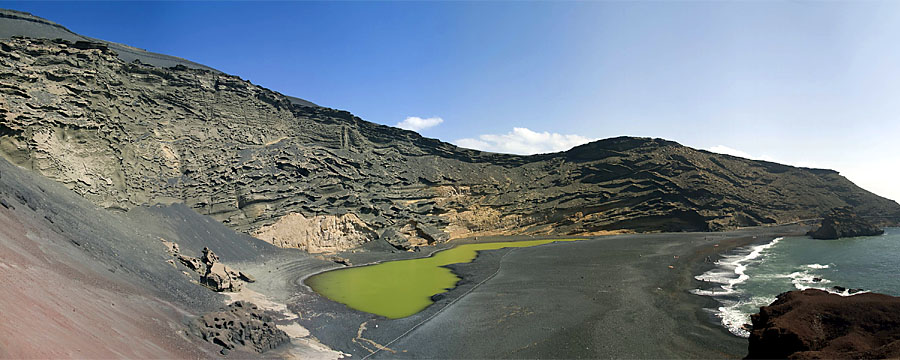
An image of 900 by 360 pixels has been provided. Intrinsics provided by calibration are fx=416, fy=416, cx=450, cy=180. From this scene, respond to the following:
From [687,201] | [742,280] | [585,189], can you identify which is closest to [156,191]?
[742,280]

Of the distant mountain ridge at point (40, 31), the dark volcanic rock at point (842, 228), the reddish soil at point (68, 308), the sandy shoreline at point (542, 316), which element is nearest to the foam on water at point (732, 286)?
the sandy shoreline at point (542, 316)

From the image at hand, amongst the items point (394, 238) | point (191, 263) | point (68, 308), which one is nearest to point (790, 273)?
point (394, 238)

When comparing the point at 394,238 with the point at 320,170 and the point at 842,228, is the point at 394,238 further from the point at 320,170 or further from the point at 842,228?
the point at 842,228

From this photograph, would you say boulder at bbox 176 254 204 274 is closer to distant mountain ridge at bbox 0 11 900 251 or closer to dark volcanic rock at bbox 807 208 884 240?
distant mountain ridge at bbox 0 11 900 251

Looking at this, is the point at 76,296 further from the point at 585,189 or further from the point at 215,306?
the point at 585,189

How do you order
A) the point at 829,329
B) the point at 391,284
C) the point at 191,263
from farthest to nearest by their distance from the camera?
the point at 391,284 < the point at 191,263 < the point at 829,329

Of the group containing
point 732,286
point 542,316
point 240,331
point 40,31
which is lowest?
point 542,316

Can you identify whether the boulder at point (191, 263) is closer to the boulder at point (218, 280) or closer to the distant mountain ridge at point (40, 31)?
the boulder at point (218, 280)
